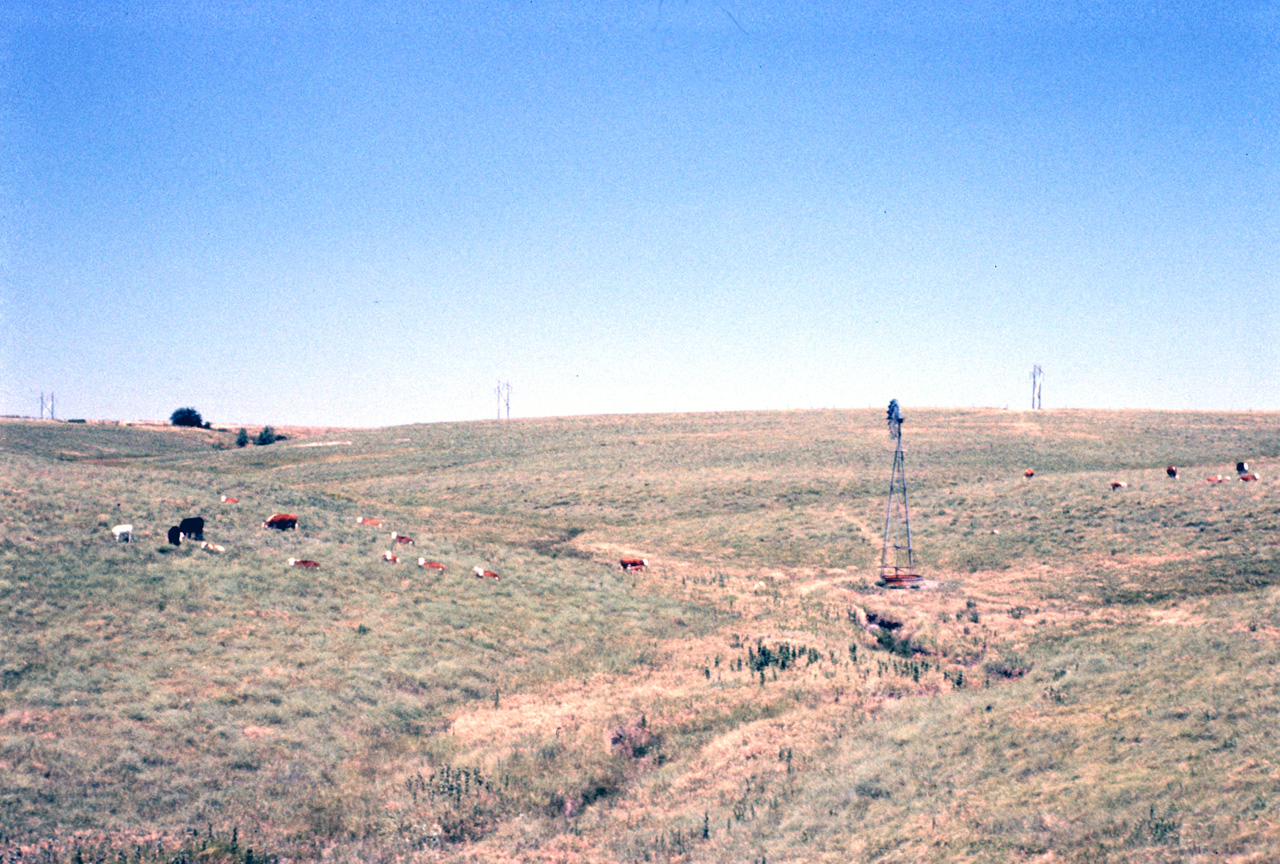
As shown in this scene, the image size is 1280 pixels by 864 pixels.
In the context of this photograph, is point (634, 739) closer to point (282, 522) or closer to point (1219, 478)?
point (282, 522)

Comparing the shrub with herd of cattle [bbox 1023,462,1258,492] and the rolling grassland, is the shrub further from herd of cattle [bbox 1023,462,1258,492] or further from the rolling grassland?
herd of cattle [bbox 1023,462,1258,492]

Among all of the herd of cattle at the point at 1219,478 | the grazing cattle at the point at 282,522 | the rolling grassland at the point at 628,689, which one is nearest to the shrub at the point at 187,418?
the rolling grassland at the point at 628,689

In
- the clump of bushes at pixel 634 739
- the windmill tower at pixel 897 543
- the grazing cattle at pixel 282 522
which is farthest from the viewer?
the windmill tower at pixel 897 543

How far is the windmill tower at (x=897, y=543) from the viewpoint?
33.5 meters

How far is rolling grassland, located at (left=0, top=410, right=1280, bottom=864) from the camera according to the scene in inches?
469

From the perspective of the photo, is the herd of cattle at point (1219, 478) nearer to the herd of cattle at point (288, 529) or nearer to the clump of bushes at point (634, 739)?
the herd of cattle at point (288, 529)

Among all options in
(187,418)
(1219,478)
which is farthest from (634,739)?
(187,418)

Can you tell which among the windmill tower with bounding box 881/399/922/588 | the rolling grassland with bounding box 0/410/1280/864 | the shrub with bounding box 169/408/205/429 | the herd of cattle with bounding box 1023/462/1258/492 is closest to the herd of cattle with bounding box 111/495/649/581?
the rolling grassland with bounding box 0/410/1280/864

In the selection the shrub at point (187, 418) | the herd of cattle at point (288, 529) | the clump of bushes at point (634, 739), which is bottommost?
the clump of bushes at point (634, 739)

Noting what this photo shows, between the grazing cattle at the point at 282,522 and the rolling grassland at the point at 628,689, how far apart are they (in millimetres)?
602

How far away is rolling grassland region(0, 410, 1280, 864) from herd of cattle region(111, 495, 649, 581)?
56 centimetres

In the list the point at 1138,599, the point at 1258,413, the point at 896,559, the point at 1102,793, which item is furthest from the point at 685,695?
the point at 1258,413

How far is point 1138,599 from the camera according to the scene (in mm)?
28109

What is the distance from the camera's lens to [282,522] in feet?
101
